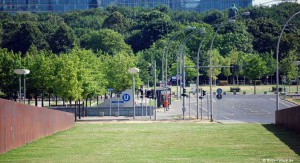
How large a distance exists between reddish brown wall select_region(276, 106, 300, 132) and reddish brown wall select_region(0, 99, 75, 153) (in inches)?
432

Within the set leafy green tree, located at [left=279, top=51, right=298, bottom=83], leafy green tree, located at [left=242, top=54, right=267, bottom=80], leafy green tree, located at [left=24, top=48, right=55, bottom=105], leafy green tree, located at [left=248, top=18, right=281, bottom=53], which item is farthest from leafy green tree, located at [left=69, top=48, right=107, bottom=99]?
leafy green tree, located at [left=248, top=18, right=281, bottom=53]

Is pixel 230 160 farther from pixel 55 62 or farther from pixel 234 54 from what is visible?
pixel 234 54

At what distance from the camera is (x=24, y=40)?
17275cm

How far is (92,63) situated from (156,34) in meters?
98.4

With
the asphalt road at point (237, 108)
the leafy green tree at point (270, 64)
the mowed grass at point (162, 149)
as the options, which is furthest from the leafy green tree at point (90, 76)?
the leafy green tree at point (270, 64)

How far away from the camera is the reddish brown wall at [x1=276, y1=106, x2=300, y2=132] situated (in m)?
37.6

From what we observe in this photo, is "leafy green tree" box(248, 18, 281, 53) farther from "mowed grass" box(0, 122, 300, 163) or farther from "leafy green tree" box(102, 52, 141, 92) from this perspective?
"mowed grass" box(0, 122, 300, 163)

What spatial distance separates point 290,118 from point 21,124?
17449mm

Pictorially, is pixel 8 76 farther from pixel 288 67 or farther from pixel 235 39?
pixel 235 39

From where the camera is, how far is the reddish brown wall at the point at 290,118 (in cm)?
3758

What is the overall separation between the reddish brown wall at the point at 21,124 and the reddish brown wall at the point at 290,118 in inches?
432

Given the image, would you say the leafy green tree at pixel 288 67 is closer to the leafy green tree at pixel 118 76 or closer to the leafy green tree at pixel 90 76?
the leafy green tree at pixel 118 76

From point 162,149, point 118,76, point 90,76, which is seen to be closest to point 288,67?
point 118,76

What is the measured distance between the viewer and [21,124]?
28.7 metres
